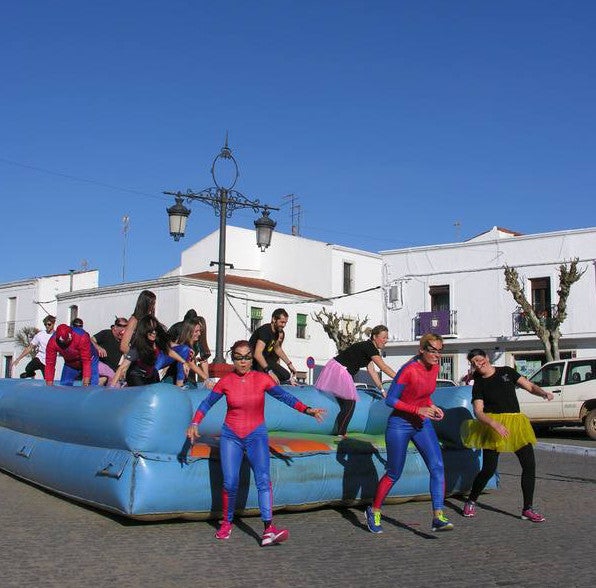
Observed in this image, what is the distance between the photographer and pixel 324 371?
9.62m

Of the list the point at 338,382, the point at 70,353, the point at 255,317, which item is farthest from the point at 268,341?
the point at 255,317

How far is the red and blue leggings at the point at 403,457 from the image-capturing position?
707cm

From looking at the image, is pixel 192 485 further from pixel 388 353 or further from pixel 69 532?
pixel 388 353

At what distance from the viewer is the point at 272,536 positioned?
20.7 feet

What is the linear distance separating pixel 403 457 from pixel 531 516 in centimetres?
145

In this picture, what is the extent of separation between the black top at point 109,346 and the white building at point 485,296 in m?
26.9

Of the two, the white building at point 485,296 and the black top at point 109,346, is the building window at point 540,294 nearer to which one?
the white building at point 485,296

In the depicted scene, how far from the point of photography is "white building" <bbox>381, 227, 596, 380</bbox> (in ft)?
118

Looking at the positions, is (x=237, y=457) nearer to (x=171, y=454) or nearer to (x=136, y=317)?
(x=171, y=454)

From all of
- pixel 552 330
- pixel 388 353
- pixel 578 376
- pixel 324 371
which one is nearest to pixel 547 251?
pixel 552 330

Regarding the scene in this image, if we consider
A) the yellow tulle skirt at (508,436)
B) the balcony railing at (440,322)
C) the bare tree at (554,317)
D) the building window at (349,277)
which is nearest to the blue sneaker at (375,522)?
the yellow tulle skirt at (508,436)

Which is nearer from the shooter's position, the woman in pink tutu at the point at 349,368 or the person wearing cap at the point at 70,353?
the woman in pink tutu at the point at 349,368

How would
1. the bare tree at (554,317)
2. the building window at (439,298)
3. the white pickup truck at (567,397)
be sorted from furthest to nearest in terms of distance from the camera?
1. the building window at (439,298)
2. the bare tree at (554,317)
3. the white pickup truck at (567,397)

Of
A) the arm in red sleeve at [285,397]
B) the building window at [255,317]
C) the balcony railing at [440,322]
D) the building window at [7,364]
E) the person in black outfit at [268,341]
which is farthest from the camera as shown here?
the building window at [7,364]
